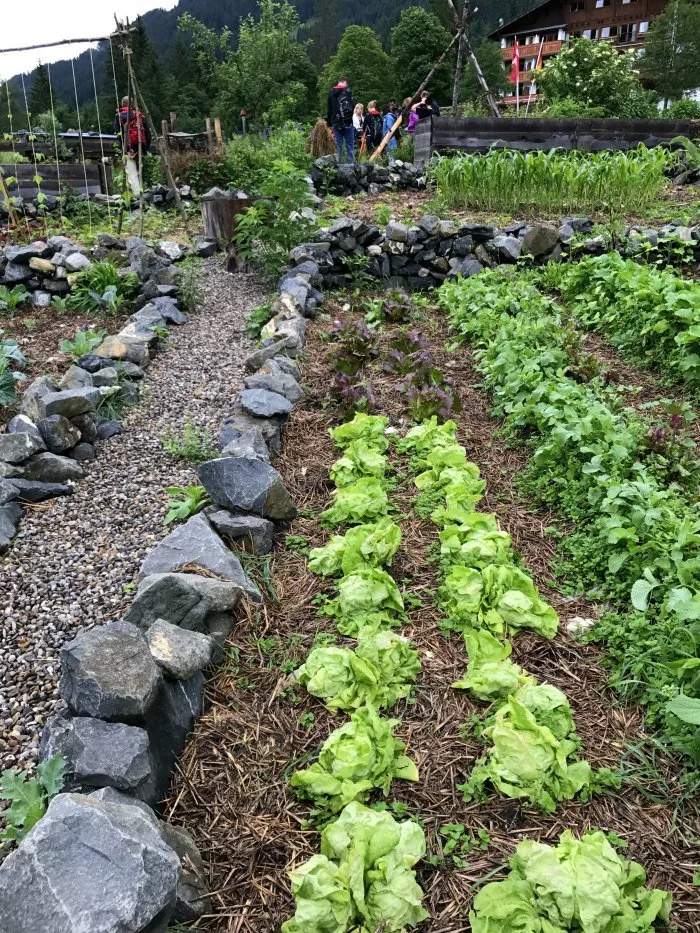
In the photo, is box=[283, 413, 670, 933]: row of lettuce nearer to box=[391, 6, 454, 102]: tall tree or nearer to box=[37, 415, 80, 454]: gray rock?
box=[37, 415, 80, 454]: gray rock

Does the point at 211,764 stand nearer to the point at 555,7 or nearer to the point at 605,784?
the point at 605,784

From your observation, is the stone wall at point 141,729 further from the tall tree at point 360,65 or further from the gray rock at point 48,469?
the tall tree at point 360,65

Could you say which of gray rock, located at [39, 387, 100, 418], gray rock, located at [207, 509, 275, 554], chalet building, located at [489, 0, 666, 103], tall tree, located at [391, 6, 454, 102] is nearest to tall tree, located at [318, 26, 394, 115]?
tall tree, located at [391, 6, 454, 102]

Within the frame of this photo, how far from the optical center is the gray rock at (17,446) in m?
3.91

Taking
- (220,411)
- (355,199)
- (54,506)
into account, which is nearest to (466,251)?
(355,199)

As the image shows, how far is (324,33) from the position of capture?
65.1 metres

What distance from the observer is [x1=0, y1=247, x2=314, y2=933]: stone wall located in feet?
4.84

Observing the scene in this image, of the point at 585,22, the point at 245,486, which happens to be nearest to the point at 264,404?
the point at 245,486

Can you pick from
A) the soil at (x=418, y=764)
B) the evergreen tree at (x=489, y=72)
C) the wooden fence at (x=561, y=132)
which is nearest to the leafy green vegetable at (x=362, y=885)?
the soil at (x=418, y=764)

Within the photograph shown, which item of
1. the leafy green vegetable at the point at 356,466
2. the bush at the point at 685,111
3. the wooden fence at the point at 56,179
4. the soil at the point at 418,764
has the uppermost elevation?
the bush at the point at 685,111

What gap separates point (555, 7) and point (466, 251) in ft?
152

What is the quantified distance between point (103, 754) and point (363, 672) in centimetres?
90

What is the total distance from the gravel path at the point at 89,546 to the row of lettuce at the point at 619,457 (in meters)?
2.11

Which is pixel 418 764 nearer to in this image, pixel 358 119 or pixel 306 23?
pixel 358 119
